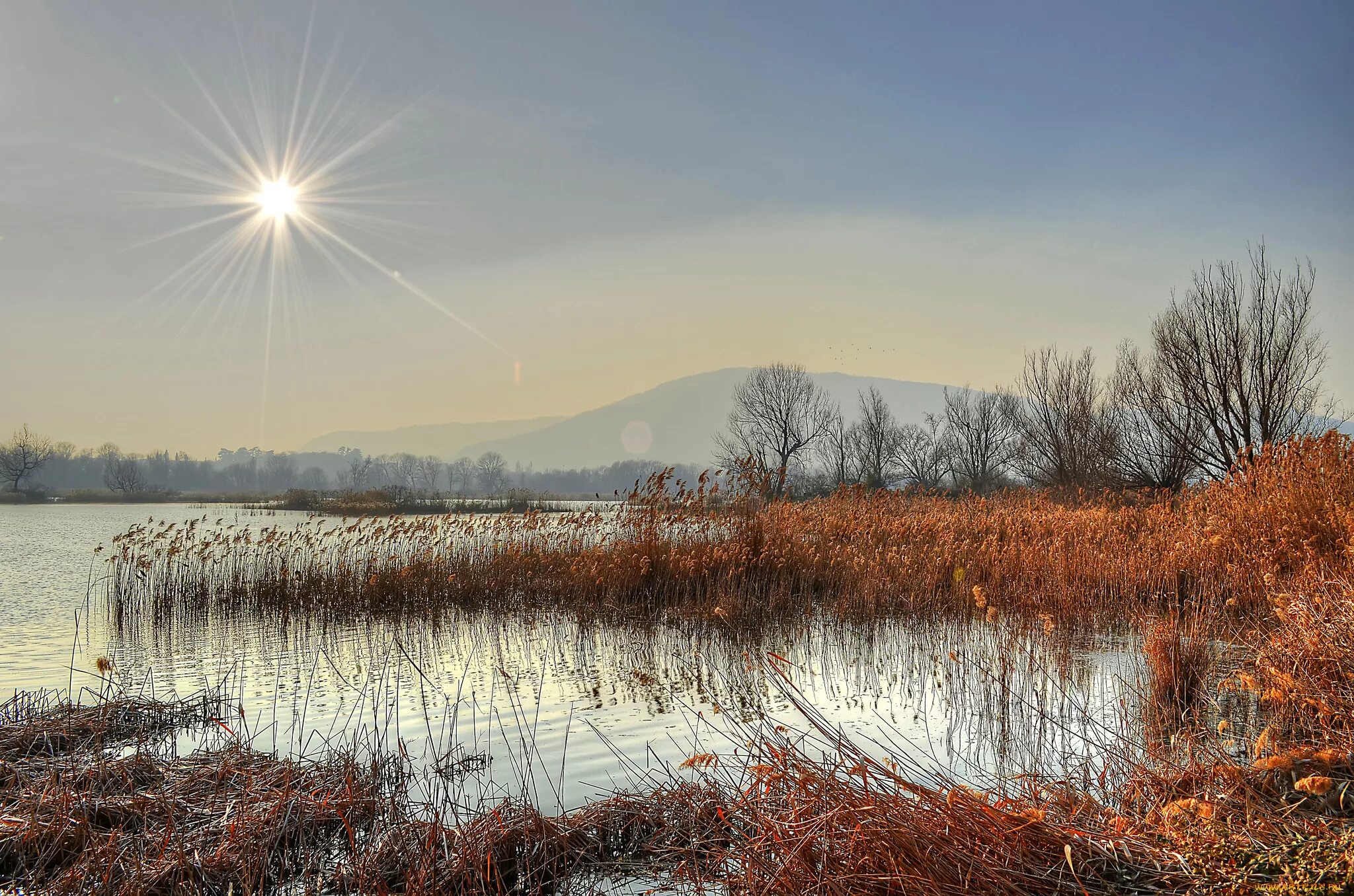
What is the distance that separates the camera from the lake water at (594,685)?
4.96 metres

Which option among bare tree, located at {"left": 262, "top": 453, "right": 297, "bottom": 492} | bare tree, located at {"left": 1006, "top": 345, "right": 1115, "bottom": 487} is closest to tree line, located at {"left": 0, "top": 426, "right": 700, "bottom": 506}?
bare tree, located at {"left": 262, "top": 453, "right": 297, "bottom": 492}

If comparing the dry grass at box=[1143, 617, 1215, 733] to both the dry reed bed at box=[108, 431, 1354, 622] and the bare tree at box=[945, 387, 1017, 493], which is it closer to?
the dry reed bed at box=[108, 431, 1354, 622]

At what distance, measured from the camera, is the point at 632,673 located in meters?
7.29

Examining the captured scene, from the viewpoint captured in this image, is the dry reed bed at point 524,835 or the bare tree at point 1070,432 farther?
the bare tree at point 1070,432

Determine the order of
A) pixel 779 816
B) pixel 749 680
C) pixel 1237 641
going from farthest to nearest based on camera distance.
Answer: pixel 749 680 < pixel 1237 641 < pixel 779 816

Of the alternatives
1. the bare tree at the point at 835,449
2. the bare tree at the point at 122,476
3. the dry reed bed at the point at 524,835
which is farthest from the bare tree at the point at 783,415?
the bare tree at the point at 122,476

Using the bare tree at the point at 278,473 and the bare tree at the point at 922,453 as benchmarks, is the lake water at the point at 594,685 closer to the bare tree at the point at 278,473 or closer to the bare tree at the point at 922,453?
the bare tree at the point at 922,453

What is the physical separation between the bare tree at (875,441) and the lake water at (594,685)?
37.1m

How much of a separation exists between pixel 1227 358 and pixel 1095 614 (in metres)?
16.6

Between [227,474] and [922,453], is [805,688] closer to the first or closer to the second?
[922,453]

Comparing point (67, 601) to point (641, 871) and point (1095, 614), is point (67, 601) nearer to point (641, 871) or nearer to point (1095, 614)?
point (641, 871)

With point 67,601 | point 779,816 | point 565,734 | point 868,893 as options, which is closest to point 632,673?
point 565,734

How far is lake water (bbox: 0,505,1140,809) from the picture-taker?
4961 mm

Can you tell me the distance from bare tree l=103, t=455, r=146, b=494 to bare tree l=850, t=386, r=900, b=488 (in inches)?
2643
